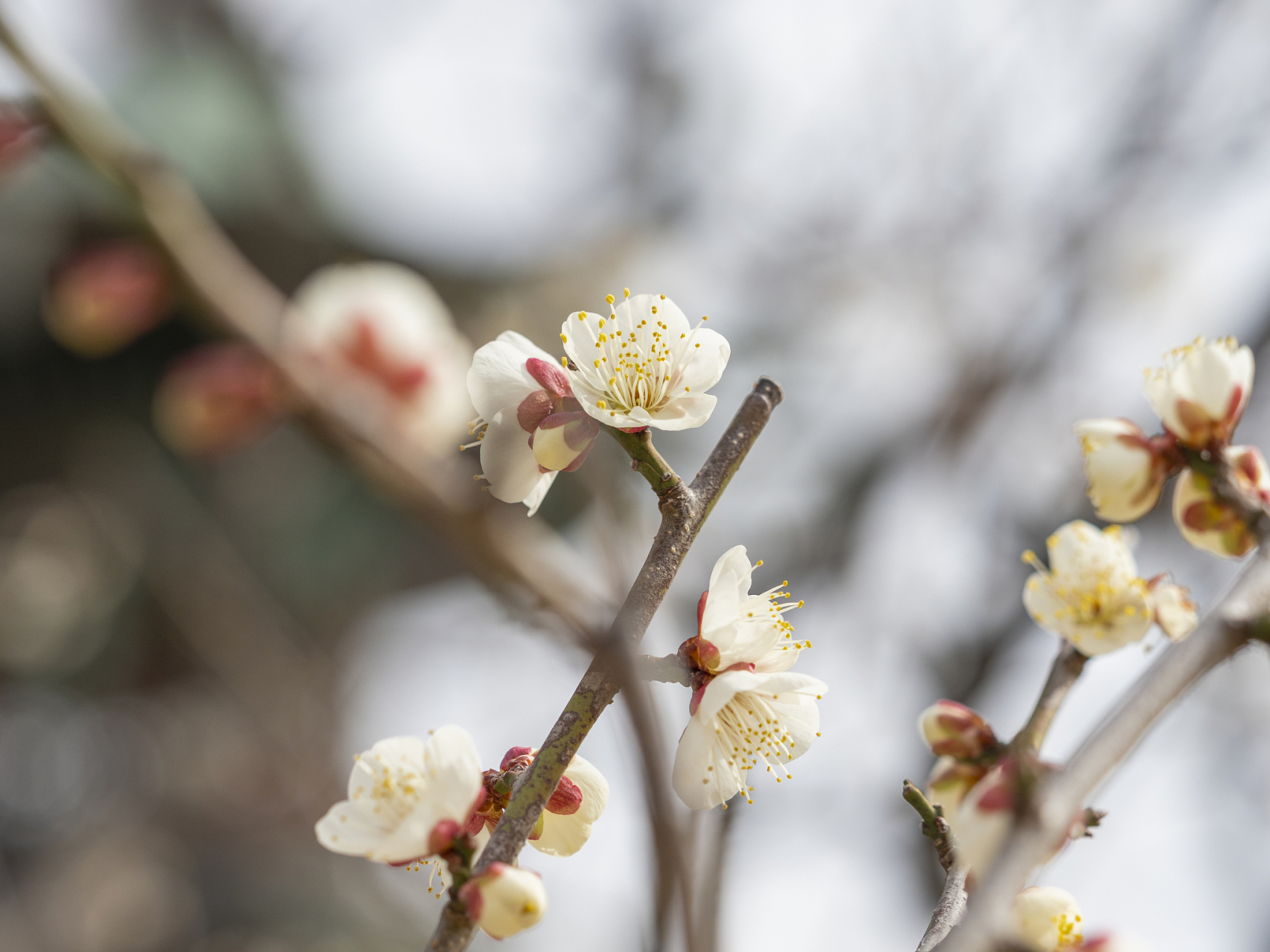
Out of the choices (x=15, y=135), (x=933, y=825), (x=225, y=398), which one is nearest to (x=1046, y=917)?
(x=933, y=825)

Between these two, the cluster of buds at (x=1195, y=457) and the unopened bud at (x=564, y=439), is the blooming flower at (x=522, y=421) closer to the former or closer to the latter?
the unopened bud at (x=564, y=439)

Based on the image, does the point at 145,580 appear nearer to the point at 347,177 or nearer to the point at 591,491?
the point at 347,177

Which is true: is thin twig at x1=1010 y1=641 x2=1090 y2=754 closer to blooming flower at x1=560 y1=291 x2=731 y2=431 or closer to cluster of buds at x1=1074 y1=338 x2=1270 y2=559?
cluster of buds at x1=1074 y1=338 x2=1270 y2=559

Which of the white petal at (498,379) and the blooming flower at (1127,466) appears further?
the blooming flower at (1127,466)

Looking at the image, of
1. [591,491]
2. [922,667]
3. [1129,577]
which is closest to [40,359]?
[922,667]

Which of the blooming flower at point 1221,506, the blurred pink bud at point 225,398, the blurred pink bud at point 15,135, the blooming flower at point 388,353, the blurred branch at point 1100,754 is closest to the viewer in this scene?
the blurred branch at point 1100,754

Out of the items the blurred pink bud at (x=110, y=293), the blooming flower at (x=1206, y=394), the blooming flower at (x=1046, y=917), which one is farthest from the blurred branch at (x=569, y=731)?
the blurred pink bud at (x=110, y=293)

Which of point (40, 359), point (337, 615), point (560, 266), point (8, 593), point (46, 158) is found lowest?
point (8, 593)
